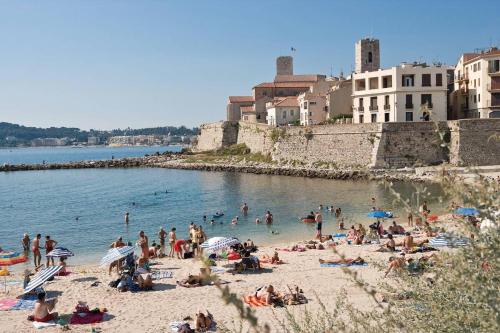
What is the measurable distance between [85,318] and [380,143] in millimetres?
37734

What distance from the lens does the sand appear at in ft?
43.8

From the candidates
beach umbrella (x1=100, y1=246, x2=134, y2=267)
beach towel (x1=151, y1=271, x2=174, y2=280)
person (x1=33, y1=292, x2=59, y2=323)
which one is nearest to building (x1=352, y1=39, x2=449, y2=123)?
beach towel (x1=151, y1=271, x2=174, y2=280)

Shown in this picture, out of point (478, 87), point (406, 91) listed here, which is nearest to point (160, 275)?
point (406, 91)

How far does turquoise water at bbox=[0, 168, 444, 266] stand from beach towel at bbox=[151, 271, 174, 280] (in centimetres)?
621

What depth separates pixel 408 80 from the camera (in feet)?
161

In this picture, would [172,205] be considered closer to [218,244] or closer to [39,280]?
[218,244]

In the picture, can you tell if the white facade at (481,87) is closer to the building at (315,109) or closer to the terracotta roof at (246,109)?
the building at (315,109)

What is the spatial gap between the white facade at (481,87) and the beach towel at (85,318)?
43.1 metres

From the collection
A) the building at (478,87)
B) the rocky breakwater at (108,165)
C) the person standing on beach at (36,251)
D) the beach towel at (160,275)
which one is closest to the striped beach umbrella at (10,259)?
the person standing on beach at (36,251)

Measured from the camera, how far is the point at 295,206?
119 ft

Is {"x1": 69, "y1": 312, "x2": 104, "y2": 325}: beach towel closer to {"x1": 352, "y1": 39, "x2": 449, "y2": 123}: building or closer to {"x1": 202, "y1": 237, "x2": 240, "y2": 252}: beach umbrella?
{"x1": 202, "y1": 237, "x2": 240, "y2": 252}: beach umbrella

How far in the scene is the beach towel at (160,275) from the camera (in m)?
17.8

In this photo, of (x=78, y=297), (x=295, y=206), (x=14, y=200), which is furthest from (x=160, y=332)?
(x=14, y=200)

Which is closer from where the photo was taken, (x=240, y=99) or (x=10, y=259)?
(x=10, y=259)
